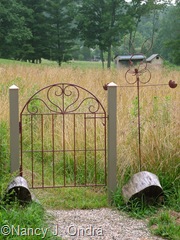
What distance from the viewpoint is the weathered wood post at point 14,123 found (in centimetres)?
368

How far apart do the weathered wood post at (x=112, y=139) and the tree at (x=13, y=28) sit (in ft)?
73.6

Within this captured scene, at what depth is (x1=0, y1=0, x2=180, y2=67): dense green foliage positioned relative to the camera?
84.9 ft

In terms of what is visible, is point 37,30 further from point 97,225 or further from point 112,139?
point 97,225

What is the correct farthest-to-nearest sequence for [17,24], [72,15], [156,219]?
1. [72,15]
2. [17,24]
3. [156,219]

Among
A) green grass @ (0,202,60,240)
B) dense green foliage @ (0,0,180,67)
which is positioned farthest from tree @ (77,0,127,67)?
green grass @ (0,202,60,240)

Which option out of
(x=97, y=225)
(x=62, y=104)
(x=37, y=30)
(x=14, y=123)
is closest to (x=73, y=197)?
(x=97, y=225)

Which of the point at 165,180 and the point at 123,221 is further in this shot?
A: the point at 165,180

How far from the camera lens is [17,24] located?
84.6ft

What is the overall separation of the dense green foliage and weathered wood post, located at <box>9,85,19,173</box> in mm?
22322

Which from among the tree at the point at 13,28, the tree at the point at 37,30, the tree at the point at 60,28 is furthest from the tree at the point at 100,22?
the tree at the point at 13,28

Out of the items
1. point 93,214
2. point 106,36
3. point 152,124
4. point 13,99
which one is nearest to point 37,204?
point 93,214

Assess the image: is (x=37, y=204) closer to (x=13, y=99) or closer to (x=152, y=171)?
(x=13, y=99)

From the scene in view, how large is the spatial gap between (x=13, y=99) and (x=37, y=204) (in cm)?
98

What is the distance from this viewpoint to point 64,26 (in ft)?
93.7
